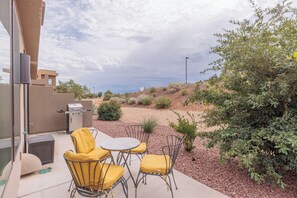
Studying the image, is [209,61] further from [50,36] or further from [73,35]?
[73,35]

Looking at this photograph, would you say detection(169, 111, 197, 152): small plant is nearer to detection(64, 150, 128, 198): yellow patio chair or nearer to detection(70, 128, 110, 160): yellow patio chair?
detection(70, 128, 110, 160): yellow patio chair

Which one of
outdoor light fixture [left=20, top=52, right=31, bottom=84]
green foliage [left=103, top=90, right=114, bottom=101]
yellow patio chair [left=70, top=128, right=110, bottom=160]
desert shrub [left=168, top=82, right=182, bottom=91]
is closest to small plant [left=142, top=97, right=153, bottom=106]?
desert shrub [left=168, top=82, right=182, bottom=91]

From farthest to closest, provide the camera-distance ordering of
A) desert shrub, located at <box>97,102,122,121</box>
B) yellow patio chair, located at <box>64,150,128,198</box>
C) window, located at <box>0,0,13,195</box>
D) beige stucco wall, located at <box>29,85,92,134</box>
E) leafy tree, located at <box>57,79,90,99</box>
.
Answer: leafy tree, located at <box>57,79,90,99</box> < desert shrub, located at <box>97,102,122,121</box> < beige stucco wall, located at <box>29,85,92,134</box> < yellow patio chair, located at <box>64,150,128,198</box> < window, located at <box>0,0,13,195</box>

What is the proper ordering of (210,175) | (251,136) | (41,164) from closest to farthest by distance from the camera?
(251,136) < (210,175) < (41,164)

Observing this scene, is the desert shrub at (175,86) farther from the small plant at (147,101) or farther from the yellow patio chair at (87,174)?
the yellow patio chair at (87,174)

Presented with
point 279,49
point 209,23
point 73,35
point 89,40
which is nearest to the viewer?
point 279,49

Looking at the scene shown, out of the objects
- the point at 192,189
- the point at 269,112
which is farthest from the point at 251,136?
the point at 192,189

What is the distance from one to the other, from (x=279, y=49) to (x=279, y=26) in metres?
0.64

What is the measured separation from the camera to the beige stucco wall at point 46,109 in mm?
6133

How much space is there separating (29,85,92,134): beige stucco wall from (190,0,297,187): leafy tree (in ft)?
19.1

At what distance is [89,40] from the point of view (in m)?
8.22

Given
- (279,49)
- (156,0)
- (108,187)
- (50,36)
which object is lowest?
(108,187)

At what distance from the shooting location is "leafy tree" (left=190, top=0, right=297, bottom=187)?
240cm

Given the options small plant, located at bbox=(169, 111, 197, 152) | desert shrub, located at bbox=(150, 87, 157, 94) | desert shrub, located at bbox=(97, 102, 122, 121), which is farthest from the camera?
desert shrub, located at bbox=(150, 87, 157, 94)
